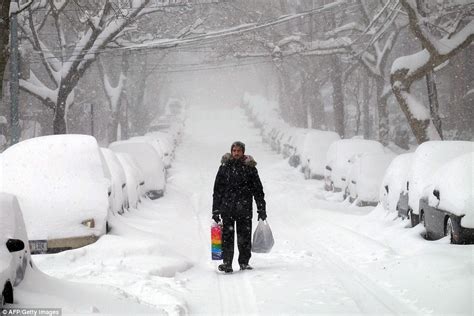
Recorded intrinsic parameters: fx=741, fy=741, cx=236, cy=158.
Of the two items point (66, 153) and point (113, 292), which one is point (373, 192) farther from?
point (113, 292)

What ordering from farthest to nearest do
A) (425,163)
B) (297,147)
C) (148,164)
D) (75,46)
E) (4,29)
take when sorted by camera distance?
(297,147)
(75,46)
(148,164)
(425,163)
(4,29)

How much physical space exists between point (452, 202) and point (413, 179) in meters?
3.07

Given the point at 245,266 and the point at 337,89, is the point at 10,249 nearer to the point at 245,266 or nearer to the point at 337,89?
the point at 245,266

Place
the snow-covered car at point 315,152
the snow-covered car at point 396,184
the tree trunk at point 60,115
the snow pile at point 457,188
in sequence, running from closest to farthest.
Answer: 1. the snow pile at point 457,188
2. the snow-covered car at point 396,184
3. the tree trunk at point 60,115
4. the snow-covered car at point 315,152

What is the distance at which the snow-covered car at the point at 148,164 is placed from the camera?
71.4 feet

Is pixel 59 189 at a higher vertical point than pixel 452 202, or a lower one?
higher

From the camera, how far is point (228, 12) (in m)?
36.7

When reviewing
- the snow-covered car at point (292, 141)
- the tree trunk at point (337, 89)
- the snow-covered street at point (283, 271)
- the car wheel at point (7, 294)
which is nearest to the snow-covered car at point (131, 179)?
the snow-covered street at point (283, 271)

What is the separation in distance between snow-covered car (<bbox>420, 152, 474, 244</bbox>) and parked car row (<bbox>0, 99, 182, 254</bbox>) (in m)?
5.12

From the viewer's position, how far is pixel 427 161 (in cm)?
1360

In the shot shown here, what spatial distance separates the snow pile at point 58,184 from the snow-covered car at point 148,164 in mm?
8390

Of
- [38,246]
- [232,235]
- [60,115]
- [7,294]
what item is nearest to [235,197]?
[232,235]

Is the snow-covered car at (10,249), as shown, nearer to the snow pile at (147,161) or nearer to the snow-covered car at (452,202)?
the snow-covered car at (452,202)

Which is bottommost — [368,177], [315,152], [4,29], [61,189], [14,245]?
[368,177]
